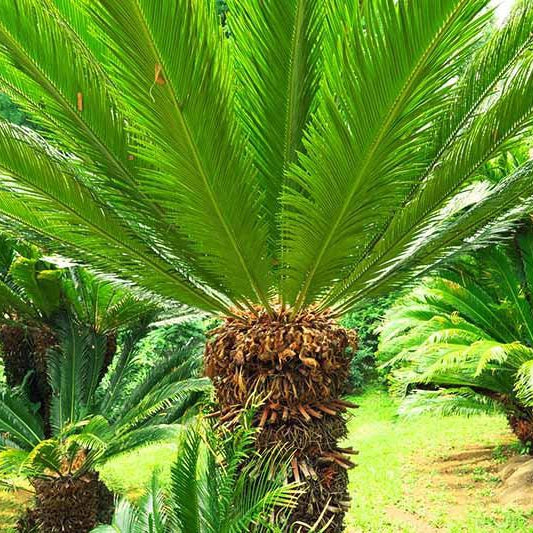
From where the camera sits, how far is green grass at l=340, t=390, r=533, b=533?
19.8 ft

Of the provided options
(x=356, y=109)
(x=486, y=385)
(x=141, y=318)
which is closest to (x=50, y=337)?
(x=141, y=318)

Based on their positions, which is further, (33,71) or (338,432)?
(338,432)

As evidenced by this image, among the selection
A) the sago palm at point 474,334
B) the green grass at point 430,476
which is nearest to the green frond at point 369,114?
the sago palm at point 474,334

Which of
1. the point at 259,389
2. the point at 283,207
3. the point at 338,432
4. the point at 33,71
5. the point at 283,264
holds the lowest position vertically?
the point at 338,432

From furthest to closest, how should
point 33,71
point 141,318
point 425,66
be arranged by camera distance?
point 141,318 → point 33,71 → point 425,66

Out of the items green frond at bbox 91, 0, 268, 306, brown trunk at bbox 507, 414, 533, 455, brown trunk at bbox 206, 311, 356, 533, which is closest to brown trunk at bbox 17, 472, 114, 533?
brown trunk at bbox 206, 311, 356, 533

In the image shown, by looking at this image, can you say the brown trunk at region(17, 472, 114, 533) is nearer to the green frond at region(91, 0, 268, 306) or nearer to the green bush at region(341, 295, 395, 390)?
the green frond at region(91, 0, 268, 306)

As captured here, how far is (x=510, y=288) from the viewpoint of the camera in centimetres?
647

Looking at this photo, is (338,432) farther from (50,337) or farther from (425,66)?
(50,337)

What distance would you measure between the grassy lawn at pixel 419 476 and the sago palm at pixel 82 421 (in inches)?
30.1

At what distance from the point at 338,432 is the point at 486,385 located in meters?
4.26

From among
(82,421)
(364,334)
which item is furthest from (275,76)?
(364,334)

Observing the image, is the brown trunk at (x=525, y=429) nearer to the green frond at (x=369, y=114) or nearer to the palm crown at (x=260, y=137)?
the palm crown at (x=260, y=137)

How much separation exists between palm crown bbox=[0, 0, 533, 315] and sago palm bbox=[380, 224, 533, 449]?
275 cm
